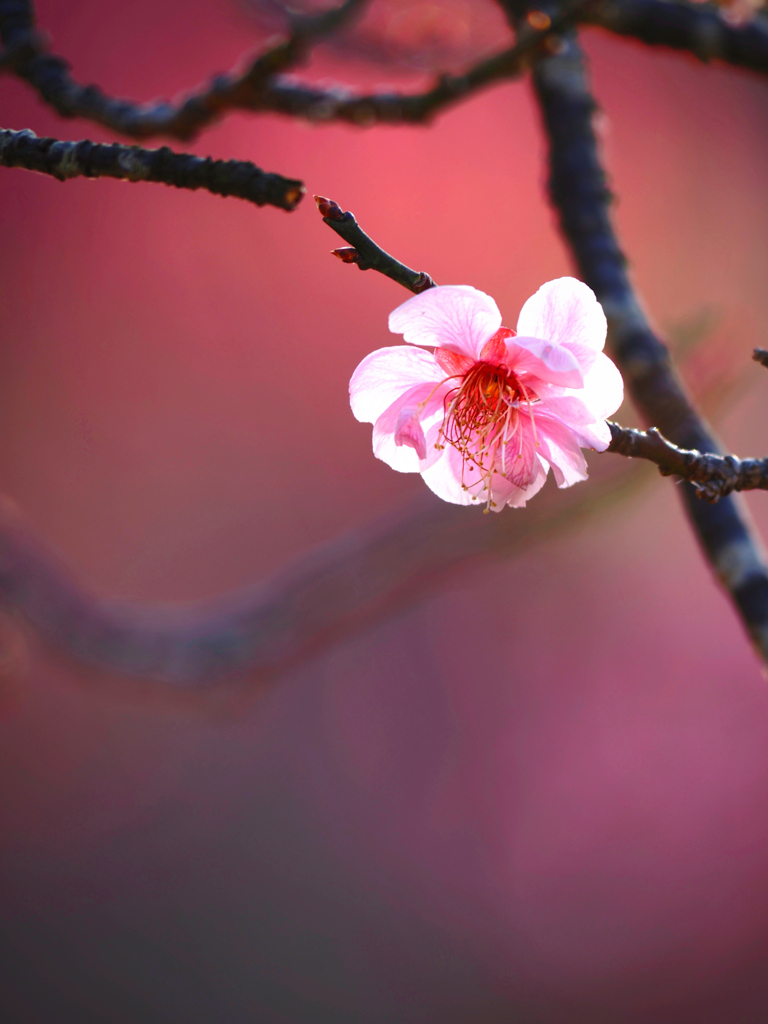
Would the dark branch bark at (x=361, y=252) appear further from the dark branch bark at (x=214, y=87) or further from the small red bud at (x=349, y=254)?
the dark branch bark at (x=214, y=87)

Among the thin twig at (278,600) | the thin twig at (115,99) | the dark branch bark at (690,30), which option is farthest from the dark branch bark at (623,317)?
the thin twig at (278,600)

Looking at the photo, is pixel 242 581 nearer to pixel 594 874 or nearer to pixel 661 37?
pixel 594 874

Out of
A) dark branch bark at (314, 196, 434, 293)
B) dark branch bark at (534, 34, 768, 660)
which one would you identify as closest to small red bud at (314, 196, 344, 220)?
dark branch bark at (314, 196, 434, 293)

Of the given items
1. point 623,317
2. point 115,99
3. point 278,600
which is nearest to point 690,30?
point 623,317

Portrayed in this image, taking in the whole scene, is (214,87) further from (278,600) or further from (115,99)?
(278,600)

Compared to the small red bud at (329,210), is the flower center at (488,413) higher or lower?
lower

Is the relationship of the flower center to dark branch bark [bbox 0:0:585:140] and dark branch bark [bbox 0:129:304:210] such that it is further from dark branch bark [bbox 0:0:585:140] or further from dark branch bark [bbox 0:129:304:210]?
dark branch bark [bbox 0:0:585:140]
